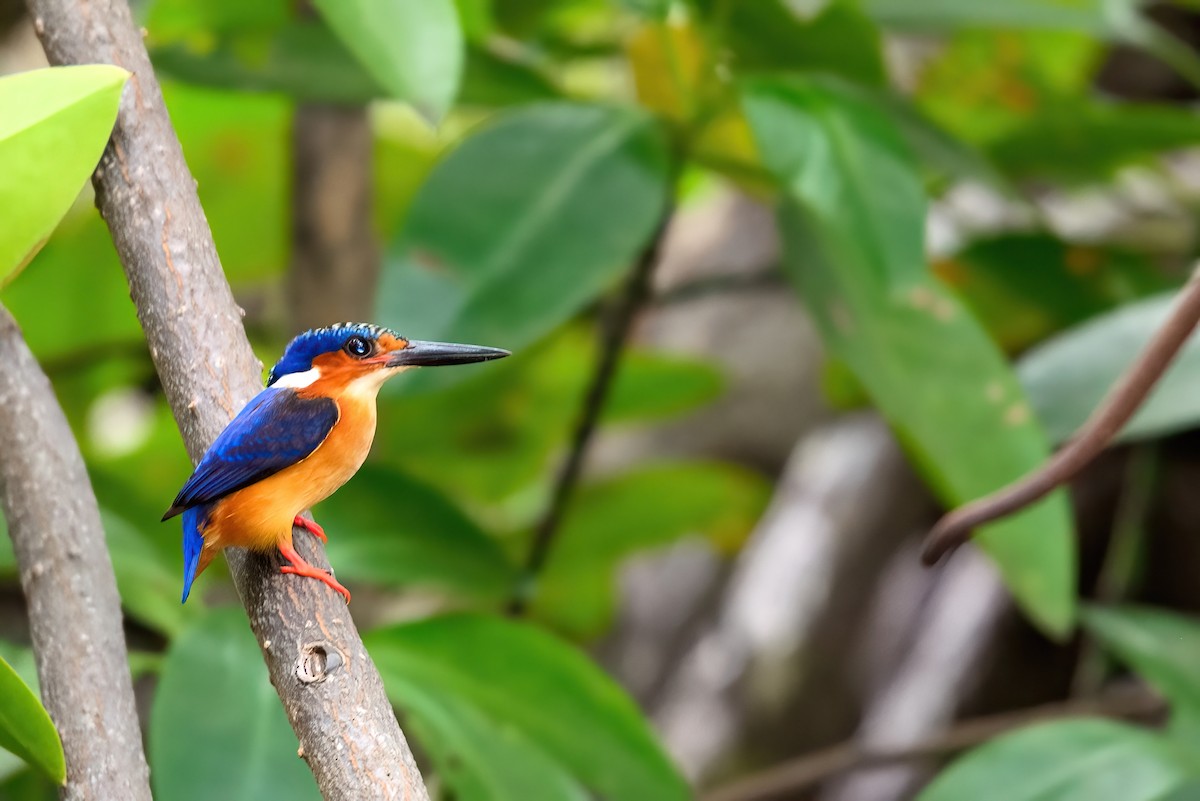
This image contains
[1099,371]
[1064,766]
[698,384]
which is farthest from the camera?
[698,384]

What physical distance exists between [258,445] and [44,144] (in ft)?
0.56

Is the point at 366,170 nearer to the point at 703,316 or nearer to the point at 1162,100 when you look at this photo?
the point at 703,316

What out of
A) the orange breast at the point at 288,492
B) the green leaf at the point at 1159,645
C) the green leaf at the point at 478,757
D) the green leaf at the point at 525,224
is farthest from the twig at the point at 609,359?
the orange breast at the point at 288,492

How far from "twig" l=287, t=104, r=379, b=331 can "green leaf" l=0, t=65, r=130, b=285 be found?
0.87 m

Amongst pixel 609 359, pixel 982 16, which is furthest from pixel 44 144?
pixel 982 16

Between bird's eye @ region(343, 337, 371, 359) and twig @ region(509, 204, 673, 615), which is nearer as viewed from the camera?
bird's eye @ region(343, 337, 371, 359)

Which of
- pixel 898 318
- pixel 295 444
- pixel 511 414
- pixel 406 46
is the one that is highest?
pixel 406 46

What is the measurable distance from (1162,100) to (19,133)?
8.34 feet

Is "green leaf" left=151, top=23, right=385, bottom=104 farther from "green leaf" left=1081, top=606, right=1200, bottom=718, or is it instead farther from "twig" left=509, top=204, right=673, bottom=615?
"green leaf" left=1081, top=606, right=1200, bottom=718

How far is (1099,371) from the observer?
1349mm

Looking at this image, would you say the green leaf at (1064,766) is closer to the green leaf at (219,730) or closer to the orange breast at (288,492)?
the green leaf at (219,730)

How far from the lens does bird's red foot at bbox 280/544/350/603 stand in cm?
59

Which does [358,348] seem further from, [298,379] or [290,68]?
[290,68]

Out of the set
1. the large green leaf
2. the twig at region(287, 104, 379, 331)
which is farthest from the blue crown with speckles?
the large green leaf
